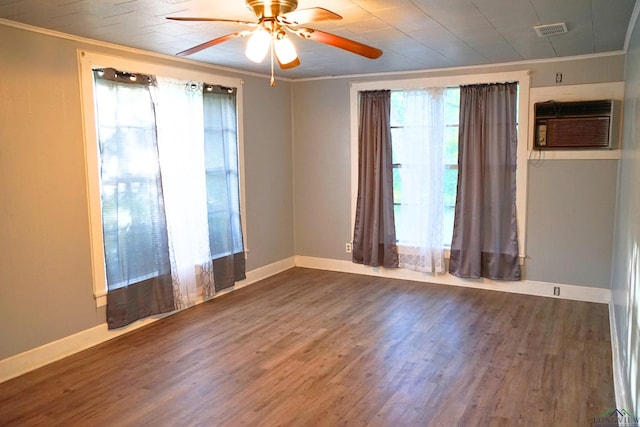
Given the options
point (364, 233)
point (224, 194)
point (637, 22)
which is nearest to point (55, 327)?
point (224, 194)

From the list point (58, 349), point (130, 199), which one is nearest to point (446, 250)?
point (130, 199)

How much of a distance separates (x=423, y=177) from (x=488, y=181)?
710mm

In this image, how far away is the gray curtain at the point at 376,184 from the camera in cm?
574

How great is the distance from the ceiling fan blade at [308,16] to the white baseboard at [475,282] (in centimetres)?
380

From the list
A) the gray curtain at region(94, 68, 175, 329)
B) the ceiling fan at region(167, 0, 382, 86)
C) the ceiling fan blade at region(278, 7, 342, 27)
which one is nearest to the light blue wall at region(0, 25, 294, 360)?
the gray curtain at region(94, 68, 175, 329)

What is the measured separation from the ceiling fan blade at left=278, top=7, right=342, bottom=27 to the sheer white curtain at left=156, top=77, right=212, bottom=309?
2090mm

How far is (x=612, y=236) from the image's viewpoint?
15.6 ft

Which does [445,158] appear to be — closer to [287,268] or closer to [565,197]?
[565,197]

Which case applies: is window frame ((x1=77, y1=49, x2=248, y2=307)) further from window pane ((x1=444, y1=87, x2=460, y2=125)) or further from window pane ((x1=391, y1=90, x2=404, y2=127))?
window pane ((x1=444, y1=87, x2=460, y2=125))

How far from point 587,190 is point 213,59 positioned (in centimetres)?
387

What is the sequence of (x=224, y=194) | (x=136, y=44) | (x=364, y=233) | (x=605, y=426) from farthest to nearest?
1. (x=364, y=233)
2. (x=224, y=194)
3. (x=136, y=44)
4. (x=605, y=426)

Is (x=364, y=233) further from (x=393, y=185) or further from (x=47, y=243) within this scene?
(x=47, y=243)

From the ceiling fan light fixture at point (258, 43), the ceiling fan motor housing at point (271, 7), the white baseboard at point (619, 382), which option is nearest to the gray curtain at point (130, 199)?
the ceiling fan light fixture at point (258, 43)

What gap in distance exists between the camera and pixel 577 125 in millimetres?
4750
